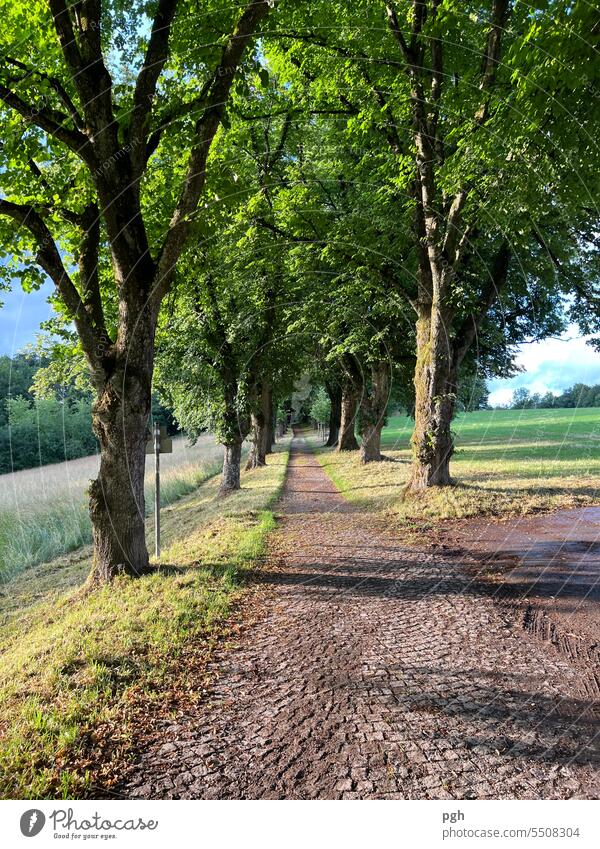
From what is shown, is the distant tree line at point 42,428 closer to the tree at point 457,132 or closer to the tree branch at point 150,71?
the tree branch at point 150,71

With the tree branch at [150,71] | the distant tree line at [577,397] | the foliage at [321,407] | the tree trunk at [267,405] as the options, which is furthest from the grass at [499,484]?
the foliage at [321,407]

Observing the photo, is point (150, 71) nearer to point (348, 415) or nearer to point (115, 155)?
point (115, 155)

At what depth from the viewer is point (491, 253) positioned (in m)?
15.0

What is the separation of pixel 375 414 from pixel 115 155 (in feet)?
52.5

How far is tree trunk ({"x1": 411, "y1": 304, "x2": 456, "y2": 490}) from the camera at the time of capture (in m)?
11.7

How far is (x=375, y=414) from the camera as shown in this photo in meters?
21.5

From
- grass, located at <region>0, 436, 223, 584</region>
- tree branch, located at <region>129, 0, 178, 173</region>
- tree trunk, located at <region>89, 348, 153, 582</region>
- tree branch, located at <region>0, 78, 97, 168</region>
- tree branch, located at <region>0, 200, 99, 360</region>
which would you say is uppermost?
tree branch, located at <region>129, 0, 178, 173</region>

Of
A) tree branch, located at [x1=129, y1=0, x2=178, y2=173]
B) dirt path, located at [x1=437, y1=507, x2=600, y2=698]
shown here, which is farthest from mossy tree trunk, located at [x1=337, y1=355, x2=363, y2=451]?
tree branch, located at [x1=129, y1=0, x2=178, y2=173]

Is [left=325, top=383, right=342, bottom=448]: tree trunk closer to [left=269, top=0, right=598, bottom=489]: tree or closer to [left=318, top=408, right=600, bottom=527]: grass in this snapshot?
[left=318, top=408, right=600, bottom=527]: grass

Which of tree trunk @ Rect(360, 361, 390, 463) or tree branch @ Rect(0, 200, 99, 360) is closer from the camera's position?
tree branch @ Rect(0, 200, 99, 360)
